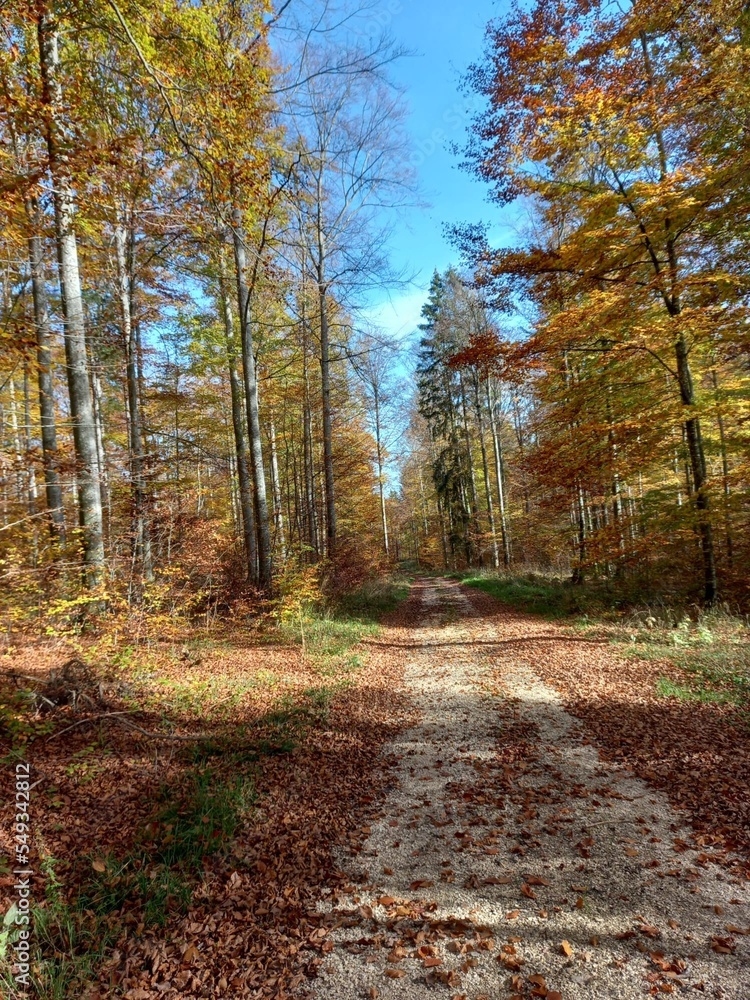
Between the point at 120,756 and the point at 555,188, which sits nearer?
the point at 120,756

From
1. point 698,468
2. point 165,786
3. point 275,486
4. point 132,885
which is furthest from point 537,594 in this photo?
point 132,885

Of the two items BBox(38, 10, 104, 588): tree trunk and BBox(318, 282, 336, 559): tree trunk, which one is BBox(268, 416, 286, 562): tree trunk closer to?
BBox(318, 282, 336, 559): tree trunk

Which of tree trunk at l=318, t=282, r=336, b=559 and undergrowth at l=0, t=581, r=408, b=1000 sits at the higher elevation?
tree trunk at l=318, t=282, r=336, b=559

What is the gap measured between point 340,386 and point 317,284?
4.72 m

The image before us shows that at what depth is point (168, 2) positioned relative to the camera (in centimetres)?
473

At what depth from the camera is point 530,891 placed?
2.90m

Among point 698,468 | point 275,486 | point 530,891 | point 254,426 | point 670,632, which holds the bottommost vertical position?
point 530,891

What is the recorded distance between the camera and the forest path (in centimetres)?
232

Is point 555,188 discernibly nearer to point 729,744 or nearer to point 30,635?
point 729,744

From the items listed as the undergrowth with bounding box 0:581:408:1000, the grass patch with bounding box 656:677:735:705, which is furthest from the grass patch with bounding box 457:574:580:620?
the undergrowth with bounding box 0:581:408:1000

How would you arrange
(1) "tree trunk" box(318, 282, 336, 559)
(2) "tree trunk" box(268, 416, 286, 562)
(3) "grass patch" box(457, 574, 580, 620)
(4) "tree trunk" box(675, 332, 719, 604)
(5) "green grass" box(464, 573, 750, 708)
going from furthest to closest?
(2) "tree trunk" box(268, 416, 286, 562) < (1) "tree trunk" box(318, 282, 336, 559) < (3) "grass patch" box(457, 574, 580, 620) < (4) "tree trunk" box(675, 332, 719, 604) < (5) "green grass" box(464, 573, 750, 708)

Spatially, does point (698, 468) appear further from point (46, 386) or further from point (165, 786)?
point (46, 386)

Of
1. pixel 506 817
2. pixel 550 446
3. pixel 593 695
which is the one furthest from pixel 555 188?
pixel 506 817

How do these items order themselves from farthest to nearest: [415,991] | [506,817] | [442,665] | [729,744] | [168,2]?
[442,665] → [168,2] → [729,744] → [506,817] → [415,991]
